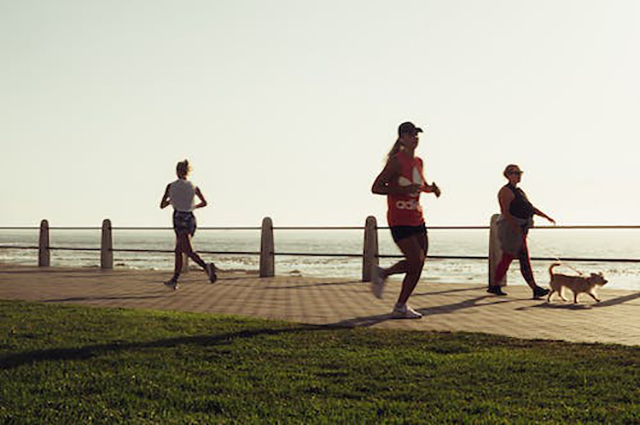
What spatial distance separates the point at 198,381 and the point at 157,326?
7.77 ft

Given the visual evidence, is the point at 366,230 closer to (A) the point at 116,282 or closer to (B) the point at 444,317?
(A) the point at 116,282

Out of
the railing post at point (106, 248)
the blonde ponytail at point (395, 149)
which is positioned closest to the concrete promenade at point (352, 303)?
the blonde ponytail at point (395, 149)

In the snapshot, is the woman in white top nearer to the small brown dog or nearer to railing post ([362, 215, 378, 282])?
railing post ([362, 215, 378, 282])

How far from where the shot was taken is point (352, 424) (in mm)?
3629

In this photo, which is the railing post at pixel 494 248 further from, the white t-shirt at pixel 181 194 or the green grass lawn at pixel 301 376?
the green grass lawn at pixel 301 376

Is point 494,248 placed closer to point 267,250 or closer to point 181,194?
point 267,250

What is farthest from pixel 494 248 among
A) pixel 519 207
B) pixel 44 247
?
pixel 44 247

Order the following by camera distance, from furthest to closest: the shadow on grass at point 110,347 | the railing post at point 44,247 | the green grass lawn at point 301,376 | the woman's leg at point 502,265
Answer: the railing post at point 44,247 → the woman's leg at point 502,265 → the shadow on grass at point 110,347 → the green grass lawn at point 301,376

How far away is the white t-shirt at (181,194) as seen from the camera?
1100 centimetres

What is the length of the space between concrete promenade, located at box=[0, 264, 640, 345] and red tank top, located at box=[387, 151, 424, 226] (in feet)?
3.42

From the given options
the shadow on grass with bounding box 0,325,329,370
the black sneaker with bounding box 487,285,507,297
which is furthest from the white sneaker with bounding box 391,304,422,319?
the black sneaker with bounding box 487,285,507,297

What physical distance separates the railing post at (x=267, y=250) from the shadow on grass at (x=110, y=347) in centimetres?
801

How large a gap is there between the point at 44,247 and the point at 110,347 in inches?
547

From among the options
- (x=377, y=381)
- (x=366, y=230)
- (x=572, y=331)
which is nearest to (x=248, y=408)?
(x=377, y=381)
